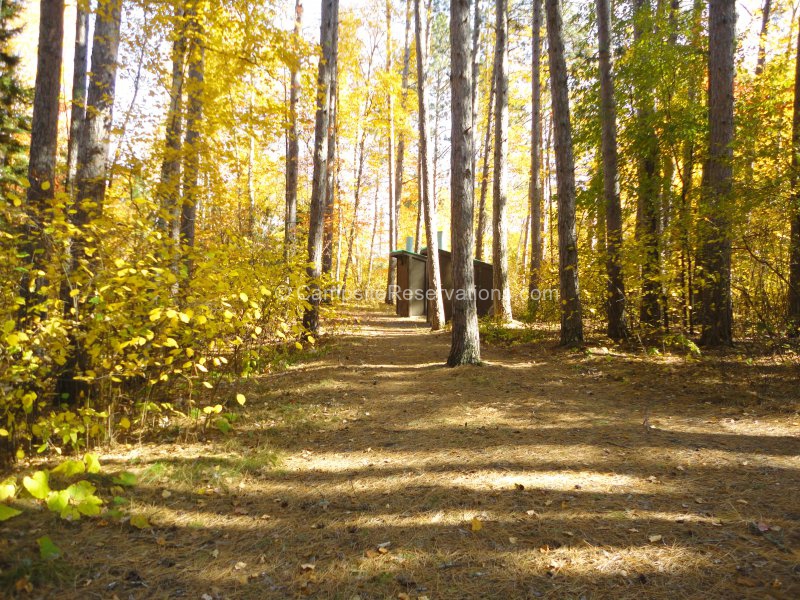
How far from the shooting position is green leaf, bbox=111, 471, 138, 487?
313cm

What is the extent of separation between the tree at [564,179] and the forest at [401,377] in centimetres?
5

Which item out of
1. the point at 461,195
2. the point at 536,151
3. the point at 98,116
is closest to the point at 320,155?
the point at 461,195

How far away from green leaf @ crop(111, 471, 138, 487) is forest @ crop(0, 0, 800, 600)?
2 centimetres

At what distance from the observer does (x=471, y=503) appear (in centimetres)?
304

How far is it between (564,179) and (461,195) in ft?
7.79

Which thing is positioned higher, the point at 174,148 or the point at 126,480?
the point at 174,148

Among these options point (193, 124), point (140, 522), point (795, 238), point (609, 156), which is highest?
point (193, 124)

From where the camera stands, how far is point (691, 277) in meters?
7.44

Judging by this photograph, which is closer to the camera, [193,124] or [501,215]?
[193,124]

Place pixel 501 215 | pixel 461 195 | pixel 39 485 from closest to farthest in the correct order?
pixel 39 485
pixel 461 195
pixel 501 215

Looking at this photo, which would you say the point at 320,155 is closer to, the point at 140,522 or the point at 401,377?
the point at 401,377

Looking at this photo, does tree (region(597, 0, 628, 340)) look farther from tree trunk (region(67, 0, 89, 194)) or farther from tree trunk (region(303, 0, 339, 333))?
tree trunk (region(67, 0, 89, 194))

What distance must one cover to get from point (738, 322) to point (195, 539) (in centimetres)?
894

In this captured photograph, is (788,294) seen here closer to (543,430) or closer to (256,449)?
(543,430)
